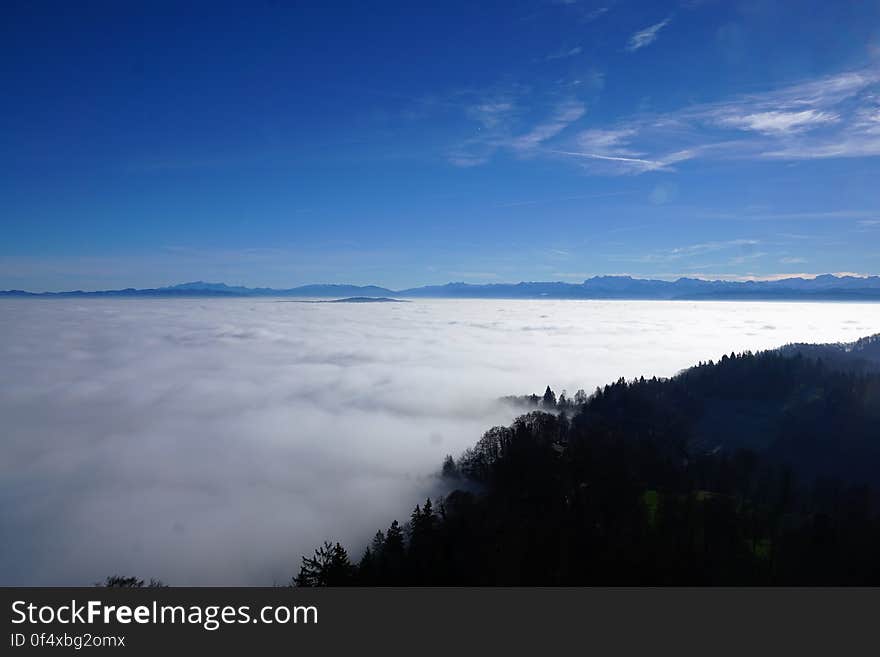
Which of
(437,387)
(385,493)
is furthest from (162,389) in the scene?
(385,493)

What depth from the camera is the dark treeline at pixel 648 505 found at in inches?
1655

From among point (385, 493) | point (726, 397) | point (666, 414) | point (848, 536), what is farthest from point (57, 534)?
point (726, 397)

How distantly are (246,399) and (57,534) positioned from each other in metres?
84.3

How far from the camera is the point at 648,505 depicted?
6259cm

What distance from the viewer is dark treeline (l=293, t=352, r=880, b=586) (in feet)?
138
